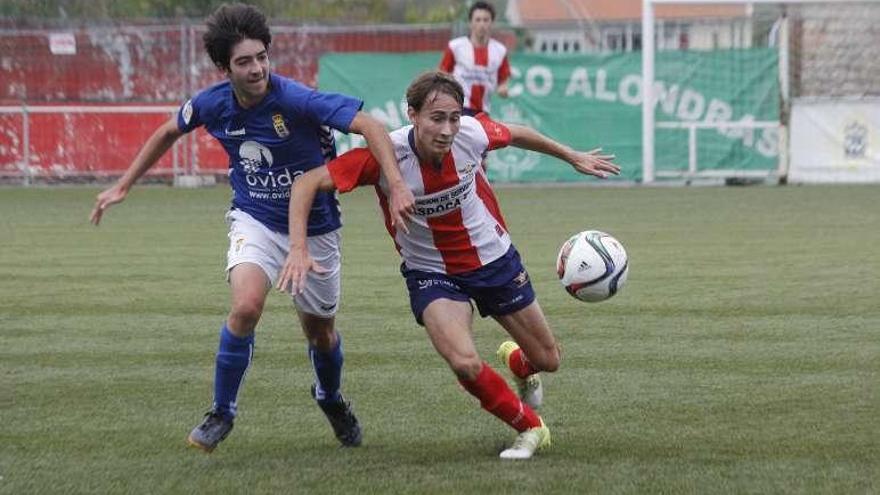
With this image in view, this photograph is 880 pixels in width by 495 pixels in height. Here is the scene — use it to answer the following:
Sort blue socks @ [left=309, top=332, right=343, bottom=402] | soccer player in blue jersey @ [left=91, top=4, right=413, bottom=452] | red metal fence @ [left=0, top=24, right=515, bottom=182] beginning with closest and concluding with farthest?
1. soccer player in blue jersey @ [left=91, top=4, right=413, bottom=452]
2. blue socks @ [left=309, top=332, right=343, bottom=402]
3. red metal fence @ [left=0, top=24, right=515, bottom=182]

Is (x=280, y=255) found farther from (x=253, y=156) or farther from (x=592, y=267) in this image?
(x=592, y=267)

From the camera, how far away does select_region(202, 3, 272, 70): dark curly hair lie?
246 inches

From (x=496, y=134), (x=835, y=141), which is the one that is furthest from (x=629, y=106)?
(x=496, y=134)

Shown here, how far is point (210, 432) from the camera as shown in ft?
20.1

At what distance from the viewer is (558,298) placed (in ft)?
35.4

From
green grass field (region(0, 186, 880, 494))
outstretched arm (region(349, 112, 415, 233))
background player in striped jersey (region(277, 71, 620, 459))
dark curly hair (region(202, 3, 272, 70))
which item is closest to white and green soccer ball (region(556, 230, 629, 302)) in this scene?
background player in striped jersey (region(277, 71, 620, 459))

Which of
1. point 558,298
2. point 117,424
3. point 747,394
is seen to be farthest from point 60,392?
point 558,298

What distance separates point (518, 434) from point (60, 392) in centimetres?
236

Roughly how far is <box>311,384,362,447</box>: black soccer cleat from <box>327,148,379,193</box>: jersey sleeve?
0.94 meters

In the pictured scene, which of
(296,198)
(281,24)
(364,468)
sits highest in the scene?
(281,24)

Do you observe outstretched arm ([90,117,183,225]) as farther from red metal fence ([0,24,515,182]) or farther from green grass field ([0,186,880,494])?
red metal fence ([0,24,515,182])

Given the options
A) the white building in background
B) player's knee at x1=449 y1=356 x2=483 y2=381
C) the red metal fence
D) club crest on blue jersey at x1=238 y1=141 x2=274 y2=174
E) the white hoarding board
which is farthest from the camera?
the white building in background

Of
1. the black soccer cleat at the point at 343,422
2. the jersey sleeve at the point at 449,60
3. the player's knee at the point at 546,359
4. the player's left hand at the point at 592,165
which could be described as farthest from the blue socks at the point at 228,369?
the jersey sleeve at the point at 449,60

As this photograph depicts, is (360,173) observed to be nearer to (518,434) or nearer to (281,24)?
(518,434)
